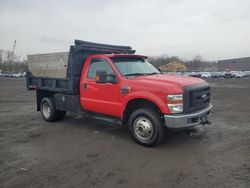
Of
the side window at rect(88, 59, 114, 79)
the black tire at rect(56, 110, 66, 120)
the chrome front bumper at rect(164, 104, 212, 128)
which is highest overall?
the side window at rect(88, 59, 114, 79)

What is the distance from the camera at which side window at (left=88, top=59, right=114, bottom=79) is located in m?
5.96

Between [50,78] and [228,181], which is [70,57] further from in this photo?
[228,181]

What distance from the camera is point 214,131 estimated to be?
6.36 meters

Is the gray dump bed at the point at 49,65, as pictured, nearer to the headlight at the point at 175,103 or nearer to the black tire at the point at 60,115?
the black tire at the point at 60,115

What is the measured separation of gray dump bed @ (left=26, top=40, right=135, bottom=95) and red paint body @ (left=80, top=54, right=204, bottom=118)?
0.26 metres

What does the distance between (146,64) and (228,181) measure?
3917 mm

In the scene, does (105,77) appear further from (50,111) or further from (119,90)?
(50,111)

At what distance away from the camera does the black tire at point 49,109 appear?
7.67 m

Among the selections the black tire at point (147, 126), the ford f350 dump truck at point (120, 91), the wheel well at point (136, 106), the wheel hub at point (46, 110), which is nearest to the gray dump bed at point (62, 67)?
the ford f350 dump truck at point (120, 91)

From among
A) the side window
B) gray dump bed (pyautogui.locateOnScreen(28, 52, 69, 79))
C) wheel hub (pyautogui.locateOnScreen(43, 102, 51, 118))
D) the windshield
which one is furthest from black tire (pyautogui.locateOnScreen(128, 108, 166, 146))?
wheel hub (pyautogui.locateOnScreen(43, 102, 51, 118))

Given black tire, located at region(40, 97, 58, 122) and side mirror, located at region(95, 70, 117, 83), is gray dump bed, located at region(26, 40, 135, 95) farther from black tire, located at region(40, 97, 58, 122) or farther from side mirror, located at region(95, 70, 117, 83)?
side mirror, located at region(95, 70, 117, 83)

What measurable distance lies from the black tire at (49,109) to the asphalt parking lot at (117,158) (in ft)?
2.49

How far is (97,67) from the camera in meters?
6.27

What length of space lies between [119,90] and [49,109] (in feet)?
11.2
